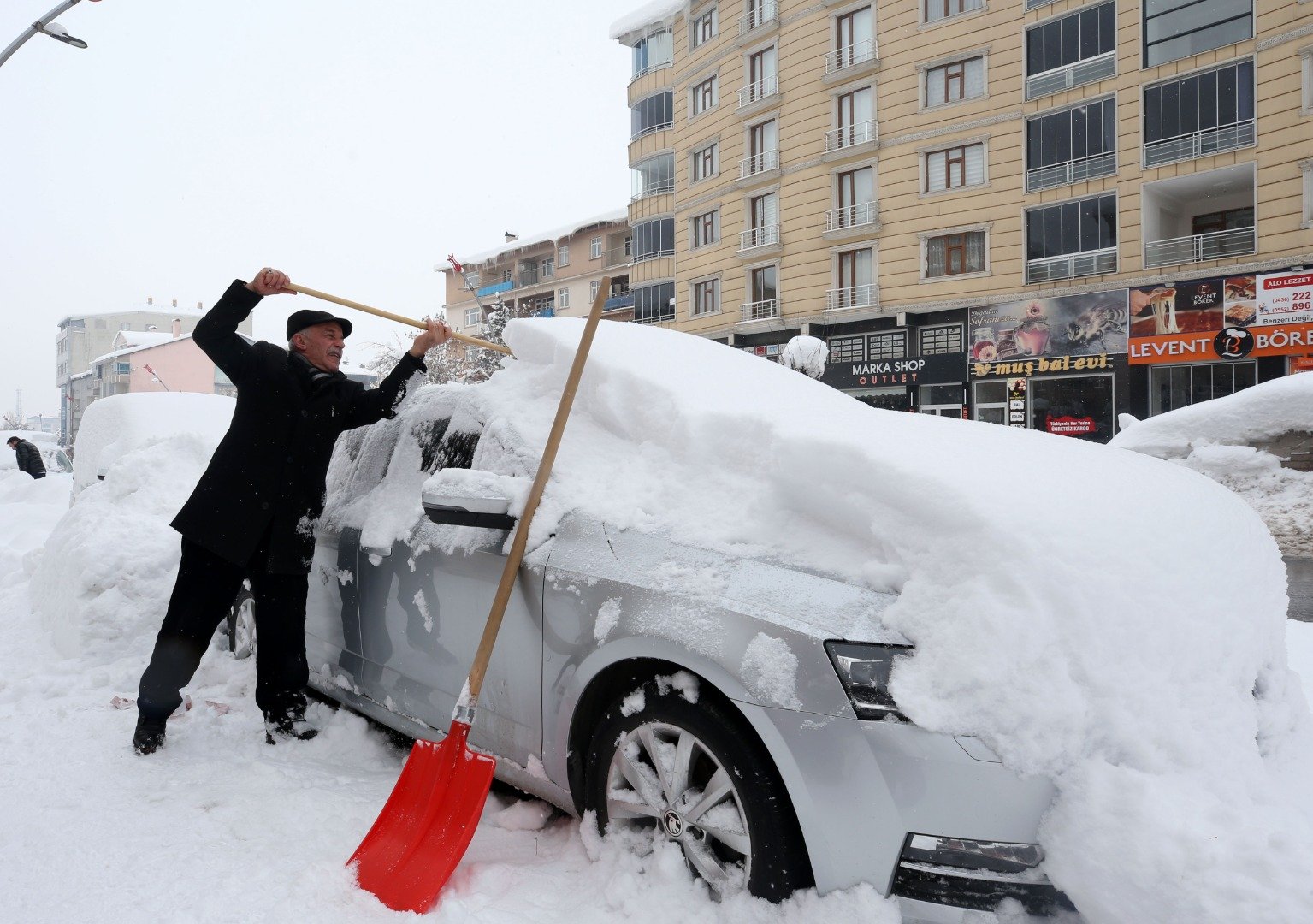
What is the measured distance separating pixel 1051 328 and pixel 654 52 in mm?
17376

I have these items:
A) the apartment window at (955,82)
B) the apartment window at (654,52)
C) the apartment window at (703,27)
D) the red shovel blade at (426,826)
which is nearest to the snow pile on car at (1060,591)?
the red shovel blade at (426,826)

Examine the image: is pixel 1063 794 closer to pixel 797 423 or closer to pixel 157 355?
pixel 797 423

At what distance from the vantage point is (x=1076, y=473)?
215cm

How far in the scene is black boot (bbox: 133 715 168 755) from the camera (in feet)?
9.94

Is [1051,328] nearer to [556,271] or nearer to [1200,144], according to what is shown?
[1200,144]

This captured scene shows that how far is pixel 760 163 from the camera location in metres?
24.8

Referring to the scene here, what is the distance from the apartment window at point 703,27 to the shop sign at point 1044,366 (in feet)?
46.0

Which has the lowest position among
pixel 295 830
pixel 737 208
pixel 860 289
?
pixel 295 830

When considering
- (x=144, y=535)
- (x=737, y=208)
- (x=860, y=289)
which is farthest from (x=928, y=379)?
(x=144, y=535)

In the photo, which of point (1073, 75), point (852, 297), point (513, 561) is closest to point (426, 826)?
point (513, 561)

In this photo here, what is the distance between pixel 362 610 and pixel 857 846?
82.6 inches

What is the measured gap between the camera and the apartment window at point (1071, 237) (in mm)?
18781

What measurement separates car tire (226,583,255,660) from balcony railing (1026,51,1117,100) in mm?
21215

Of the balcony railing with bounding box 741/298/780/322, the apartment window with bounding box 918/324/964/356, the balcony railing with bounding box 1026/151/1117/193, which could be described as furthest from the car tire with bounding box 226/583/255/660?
the balcony railing with bounding box 741/298/780/322
